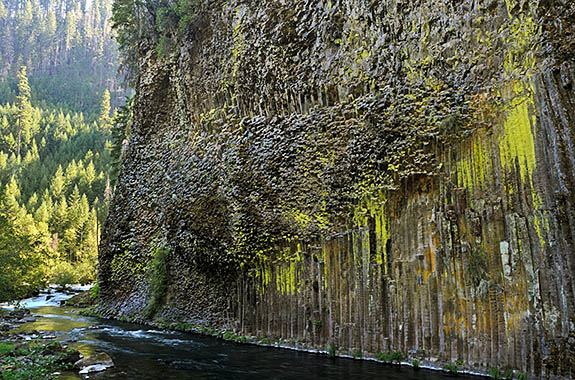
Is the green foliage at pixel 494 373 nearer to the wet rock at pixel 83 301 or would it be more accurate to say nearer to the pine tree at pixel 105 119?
the wet rock at pixel 83 301

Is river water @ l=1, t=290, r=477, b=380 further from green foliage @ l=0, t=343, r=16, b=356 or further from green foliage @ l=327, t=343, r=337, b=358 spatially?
green foliage @ l=0, t=343, r=16, b=356

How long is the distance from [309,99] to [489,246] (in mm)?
7258

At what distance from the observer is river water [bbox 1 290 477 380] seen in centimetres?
959

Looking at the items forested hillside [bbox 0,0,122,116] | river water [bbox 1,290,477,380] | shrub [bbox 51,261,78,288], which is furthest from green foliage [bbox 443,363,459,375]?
forested hillside [bbox 0,0,122,116]

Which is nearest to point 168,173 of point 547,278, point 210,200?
point 210,200

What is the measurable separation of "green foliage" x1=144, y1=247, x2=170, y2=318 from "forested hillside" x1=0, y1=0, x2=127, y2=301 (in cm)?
529

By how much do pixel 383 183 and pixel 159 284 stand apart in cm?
1178

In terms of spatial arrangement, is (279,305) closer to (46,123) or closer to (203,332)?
(203,332)

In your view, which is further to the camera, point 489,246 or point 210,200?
point 210,200

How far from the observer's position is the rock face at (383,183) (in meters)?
8.98

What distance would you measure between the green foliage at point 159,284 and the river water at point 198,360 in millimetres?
1515

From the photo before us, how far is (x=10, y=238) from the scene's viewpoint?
17812mm

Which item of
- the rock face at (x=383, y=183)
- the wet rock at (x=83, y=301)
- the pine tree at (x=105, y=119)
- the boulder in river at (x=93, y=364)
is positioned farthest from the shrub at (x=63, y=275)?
the pine tree at (x=105, y=119)

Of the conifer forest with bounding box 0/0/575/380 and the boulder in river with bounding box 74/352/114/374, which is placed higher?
the conifer forest with bounding box 0/0/575/380
